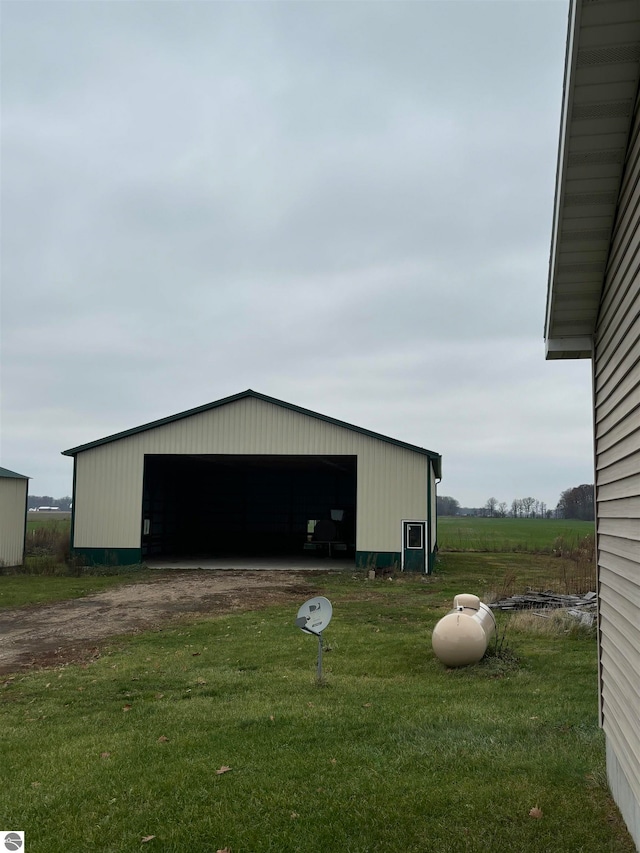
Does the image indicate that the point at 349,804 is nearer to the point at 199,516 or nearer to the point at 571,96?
the point at 571,96

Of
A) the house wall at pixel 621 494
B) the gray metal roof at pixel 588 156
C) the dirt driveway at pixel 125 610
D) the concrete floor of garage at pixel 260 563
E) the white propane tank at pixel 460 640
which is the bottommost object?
the concrete floor of garage at pixel 260 563

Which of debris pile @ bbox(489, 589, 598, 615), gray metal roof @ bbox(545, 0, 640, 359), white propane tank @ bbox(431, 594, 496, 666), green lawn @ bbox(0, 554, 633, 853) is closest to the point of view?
gray metal roof @ bbox(545, 0, 640, 359)

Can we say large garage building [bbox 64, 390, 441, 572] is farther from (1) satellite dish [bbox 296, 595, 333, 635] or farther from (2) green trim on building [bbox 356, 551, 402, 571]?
(1) satellite dish [bbox 296, 595, 333, 635]

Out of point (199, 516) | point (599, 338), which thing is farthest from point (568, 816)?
point (199, 516)

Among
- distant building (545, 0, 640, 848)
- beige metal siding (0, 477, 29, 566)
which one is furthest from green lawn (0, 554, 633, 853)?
beige metal siding (0, 477, 29, 566)

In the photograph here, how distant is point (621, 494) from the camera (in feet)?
15.3

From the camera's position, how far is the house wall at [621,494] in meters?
4.14

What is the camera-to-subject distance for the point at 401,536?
24234 mm

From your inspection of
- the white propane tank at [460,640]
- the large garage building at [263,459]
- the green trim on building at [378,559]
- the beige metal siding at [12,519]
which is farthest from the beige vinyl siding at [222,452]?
the white propane tank at [460,640]

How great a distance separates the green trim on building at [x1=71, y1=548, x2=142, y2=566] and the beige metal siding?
1963 mm

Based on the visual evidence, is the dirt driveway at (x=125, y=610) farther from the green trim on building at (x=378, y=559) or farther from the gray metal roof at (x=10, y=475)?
the gray metal roof at (x=10, y=475)

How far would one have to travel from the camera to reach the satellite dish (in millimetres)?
8648

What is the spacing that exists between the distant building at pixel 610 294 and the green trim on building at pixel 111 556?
21669 mm

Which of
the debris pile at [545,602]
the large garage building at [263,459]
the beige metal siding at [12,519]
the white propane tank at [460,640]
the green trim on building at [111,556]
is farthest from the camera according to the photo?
the green trim on building at [111,556]
